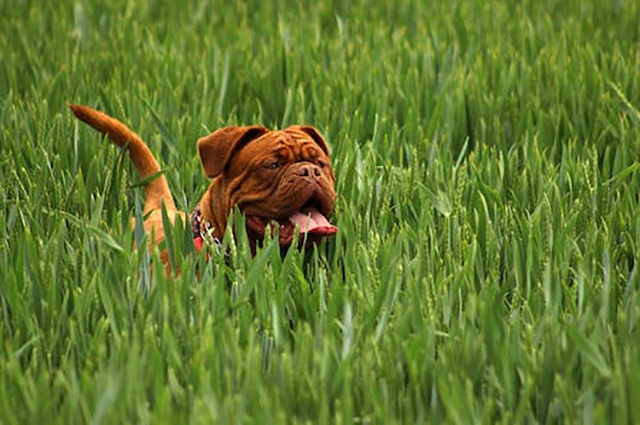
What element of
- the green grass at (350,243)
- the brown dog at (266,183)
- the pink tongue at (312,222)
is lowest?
the green grass at (350,243)

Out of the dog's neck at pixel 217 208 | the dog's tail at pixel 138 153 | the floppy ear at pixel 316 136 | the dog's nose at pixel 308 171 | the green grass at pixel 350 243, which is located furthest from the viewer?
the dog's tail at pixel 138 153

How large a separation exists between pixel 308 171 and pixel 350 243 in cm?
26

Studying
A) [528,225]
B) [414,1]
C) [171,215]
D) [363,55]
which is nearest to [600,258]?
[528,225]

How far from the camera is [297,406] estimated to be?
200 centimetres

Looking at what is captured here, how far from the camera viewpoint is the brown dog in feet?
8.32

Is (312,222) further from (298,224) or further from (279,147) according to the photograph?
(279,147)

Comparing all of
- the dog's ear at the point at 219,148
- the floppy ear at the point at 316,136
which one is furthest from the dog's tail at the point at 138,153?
the floppy ear at the point at 316,136

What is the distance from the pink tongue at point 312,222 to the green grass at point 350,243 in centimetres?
7

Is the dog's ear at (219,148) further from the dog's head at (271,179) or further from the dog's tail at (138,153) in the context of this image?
the dog's tail at (138,153)

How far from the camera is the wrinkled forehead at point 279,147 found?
8.42 feet

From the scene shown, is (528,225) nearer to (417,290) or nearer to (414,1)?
(417,290)

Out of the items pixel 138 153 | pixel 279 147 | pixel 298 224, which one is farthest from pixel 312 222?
pixel 138 153

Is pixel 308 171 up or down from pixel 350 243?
up

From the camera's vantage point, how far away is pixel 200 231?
265cm
